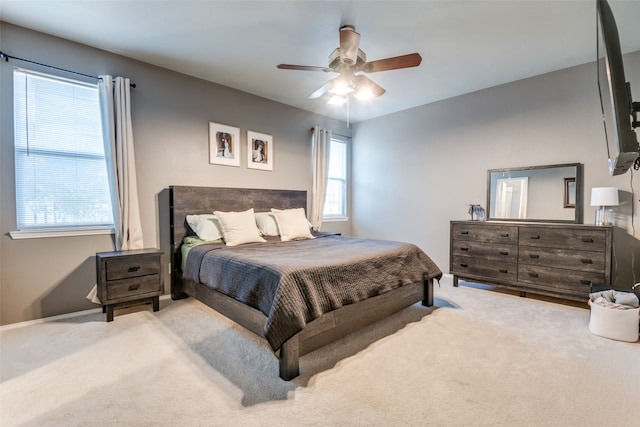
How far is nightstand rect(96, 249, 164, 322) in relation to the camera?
2689 mm

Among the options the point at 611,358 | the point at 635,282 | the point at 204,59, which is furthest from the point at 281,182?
the point at 635,282

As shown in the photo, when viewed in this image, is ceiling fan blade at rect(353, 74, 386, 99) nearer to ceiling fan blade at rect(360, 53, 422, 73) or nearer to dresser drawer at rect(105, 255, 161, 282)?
ceiling fan blade at rect(360, 53, 422, 73)

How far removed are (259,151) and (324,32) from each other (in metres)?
2.08

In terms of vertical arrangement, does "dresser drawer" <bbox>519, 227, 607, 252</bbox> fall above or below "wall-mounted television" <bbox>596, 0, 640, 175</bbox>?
below

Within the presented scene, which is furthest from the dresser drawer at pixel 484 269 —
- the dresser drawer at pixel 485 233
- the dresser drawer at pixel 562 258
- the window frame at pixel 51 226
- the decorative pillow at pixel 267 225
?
the window frame at pixel 51 226

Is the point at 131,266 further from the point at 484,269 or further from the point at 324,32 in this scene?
the point at 484,269

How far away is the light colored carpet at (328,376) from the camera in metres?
1.53

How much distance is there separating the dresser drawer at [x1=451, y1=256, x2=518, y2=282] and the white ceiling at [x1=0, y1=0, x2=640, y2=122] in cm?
235

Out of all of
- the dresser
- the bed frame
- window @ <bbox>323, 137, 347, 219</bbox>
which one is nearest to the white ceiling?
the bed frame

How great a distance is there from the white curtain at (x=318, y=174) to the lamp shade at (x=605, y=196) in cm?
352

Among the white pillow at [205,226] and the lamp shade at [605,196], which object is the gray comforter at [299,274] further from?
the lamp shade at [605,196]

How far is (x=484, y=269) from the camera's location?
370 cm

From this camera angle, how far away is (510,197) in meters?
3.86

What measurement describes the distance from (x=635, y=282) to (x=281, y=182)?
4451 mm
